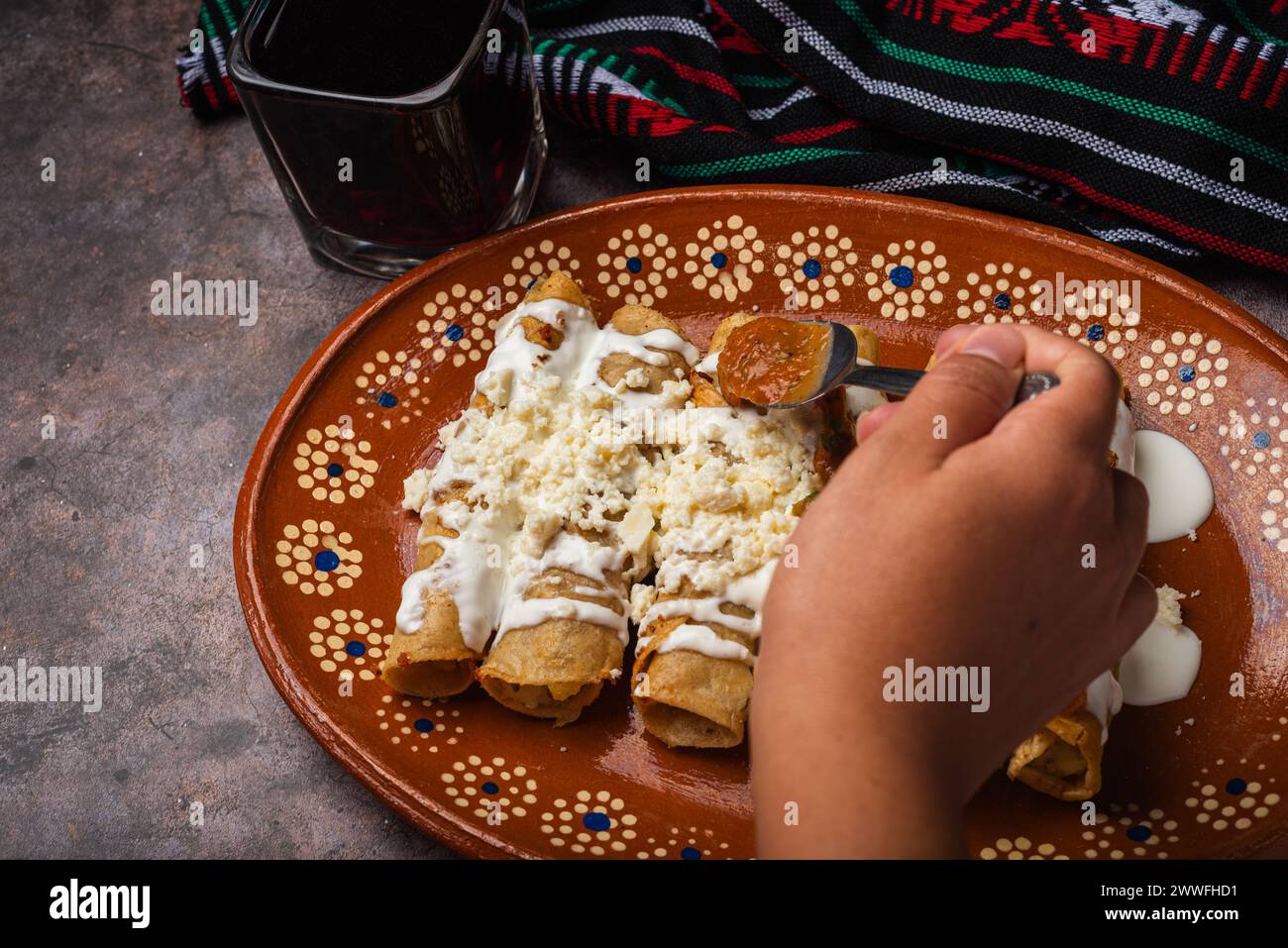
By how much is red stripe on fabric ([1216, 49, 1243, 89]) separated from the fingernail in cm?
129

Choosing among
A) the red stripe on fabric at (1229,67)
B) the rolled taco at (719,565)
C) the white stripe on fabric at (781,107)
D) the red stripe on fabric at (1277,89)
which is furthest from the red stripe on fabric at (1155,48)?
the rolled taco at (719,565)

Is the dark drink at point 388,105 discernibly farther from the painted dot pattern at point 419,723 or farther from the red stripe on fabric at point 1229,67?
the red stripe on fabric at point 1229,67

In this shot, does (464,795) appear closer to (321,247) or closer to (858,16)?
(321,247)

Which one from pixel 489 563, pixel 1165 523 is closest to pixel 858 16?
pixel 1165 523

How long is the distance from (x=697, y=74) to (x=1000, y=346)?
4.86 feet

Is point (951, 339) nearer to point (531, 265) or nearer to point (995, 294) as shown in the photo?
point (995, 294)

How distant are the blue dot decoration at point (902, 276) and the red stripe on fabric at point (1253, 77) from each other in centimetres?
80

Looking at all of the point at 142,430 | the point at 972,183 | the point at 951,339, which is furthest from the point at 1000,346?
the point at 142,430

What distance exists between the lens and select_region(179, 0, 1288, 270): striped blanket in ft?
7.98

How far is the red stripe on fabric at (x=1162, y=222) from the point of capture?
2.44m

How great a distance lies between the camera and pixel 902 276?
8.07ft

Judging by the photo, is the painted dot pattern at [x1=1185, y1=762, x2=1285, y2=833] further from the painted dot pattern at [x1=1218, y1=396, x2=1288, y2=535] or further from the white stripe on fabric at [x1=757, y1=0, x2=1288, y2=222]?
the white stripe on fabric at [x1=757, y1=0, x2=1288, y2=222]

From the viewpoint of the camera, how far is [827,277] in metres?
2.48

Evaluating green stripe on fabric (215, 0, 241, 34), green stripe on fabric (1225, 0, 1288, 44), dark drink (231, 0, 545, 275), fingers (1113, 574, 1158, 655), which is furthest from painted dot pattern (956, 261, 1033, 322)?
green stripe on fabric (215, 0, 241, 34)
